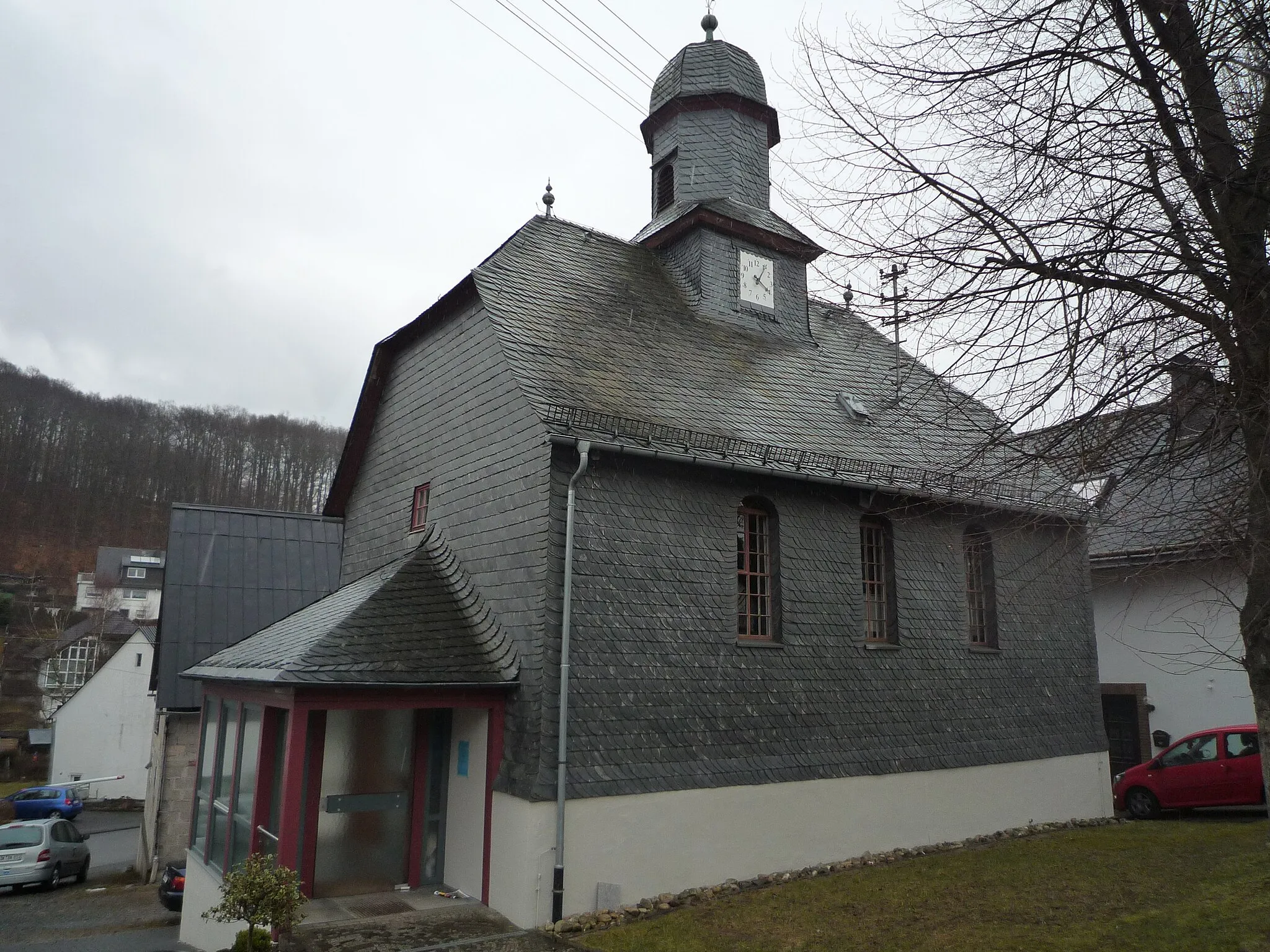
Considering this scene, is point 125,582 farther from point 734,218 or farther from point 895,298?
point 895,298

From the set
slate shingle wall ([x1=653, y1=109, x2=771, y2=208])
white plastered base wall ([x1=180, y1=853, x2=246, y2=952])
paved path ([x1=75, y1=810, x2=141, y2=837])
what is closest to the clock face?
slate shingle wall ([x1=653, y1=109, x2=771, y2=208])

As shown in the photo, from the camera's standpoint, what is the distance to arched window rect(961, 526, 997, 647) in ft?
46.0

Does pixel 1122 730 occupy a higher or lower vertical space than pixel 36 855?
higher

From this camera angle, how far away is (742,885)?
10.1 m

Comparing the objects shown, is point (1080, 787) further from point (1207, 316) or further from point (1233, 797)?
point (1207, 316)

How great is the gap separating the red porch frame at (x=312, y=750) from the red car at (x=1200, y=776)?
1072 centimetres

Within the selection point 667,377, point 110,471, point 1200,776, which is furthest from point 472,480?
point 110,471

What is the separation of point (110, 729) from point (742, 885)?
4108 centimetres

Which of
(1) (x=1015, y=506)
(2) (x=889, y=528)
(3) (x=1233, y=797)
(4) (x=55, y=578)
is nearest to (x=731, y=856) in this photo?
(2) (x=889, y=528)

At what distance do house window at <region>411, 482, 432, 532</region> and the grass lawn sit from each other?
601cm

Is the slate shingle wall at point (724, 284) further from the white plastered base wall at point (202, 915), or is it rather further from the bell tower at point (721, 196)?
the white plastered base wall at point (202, 915)

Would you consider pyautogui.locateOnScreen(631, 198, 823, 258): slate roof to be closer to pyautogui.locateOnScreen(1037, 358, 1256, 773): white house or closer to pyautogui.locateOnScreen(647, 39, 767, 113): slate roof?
pyautogui.locateOnScreen(647, 39, 767, 113): slate roof

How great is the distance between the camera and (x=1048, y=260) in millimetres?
6438

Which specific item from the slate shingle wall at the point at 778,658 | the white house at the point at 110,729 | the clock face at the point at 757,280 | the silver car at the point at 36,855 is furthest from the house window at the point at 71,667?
the slate shingle wall at the point at 778,658
